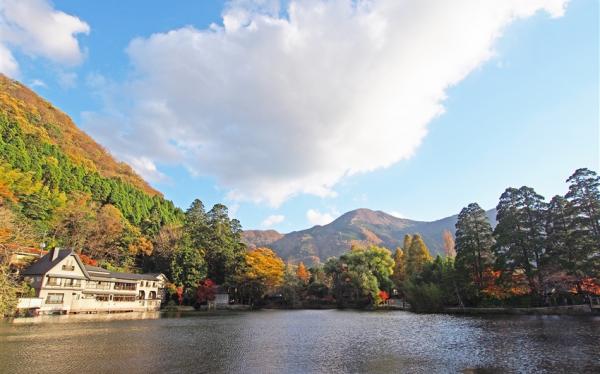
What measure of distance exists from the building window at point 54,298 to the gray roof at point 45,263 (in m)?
2.83

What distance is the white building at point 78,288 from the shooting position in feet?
124

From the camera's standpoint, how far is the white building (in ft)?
124

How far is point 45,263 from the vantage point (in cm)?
3966

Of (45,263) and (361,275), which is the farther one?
(361,275)

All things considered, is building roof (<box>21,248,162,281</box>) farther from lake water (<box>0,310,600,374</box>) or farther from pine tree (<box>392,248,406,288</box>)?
pine tree (<box>392,248,406,288</box>)

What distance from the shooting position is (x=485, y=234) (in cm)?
3916

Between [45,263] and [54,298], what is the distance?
4268 millimetres

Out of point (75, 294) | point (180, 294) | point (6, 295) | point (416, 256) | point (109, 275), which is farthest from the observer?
point (416, 256)

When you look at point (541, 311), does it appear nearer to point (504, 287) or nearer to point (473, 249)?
point (504, 287)

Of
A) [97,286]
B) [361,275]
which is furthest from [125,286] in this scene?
[361,275]

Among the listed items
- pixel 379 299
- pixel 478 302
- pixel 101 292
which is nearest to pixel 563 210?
pixel 478 302

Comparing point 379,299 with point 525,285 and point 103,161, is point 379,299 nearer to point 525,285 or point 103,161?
point 525,285

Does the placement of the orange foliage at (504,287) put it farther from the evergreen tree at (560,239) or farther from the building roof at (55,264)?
the building roof at (55,264)

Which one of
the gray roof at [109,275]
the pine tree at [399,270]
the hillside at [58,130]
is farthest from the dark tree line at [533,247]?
the hillside at [58,130]
